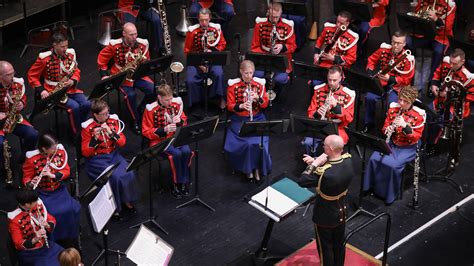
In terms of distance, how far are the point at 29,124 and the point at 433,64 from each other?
602 cm

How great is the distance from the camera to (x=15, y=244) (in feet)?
28.2

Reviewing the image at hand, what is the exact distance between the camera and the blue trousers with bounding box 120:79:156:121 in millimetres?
11336

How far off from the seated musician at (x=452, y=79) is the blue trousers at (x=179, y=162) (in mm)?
3296

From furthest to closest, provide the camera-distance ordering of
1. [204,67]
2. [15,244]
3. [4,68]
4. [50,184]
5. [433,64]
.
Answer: [433,64] < [204,67] < [4,68] < [50,184] < [15,244]

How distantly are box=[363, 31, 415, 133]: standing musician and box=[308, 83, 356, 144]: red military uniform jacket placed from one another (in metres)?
0.80

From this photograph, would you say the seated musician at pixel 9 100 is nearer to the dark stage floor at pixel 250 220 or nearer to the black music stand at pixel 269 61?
the dark stage floor at pixel 250 220

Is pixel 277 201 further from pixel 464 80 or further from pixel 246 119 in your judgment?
pixel 464 80

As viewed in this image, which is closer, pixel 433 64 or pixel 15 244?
pixel 15 244

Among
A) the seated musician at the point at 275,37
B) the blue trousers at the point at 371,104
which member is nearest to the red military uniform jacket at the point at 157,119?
the seated musician at the point at 275,37

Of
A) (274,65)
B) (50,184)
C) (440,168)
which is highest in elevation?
(274,65)

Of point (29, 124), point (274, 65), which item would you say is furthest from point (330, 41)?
point (29, 124)

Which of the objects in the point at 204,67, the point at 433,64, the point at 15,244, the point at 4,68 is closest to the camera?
the point at 15,244

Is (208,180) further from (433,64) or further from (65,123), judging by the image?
(433,64)

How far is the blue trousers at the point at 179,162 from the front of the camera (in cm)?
1011
